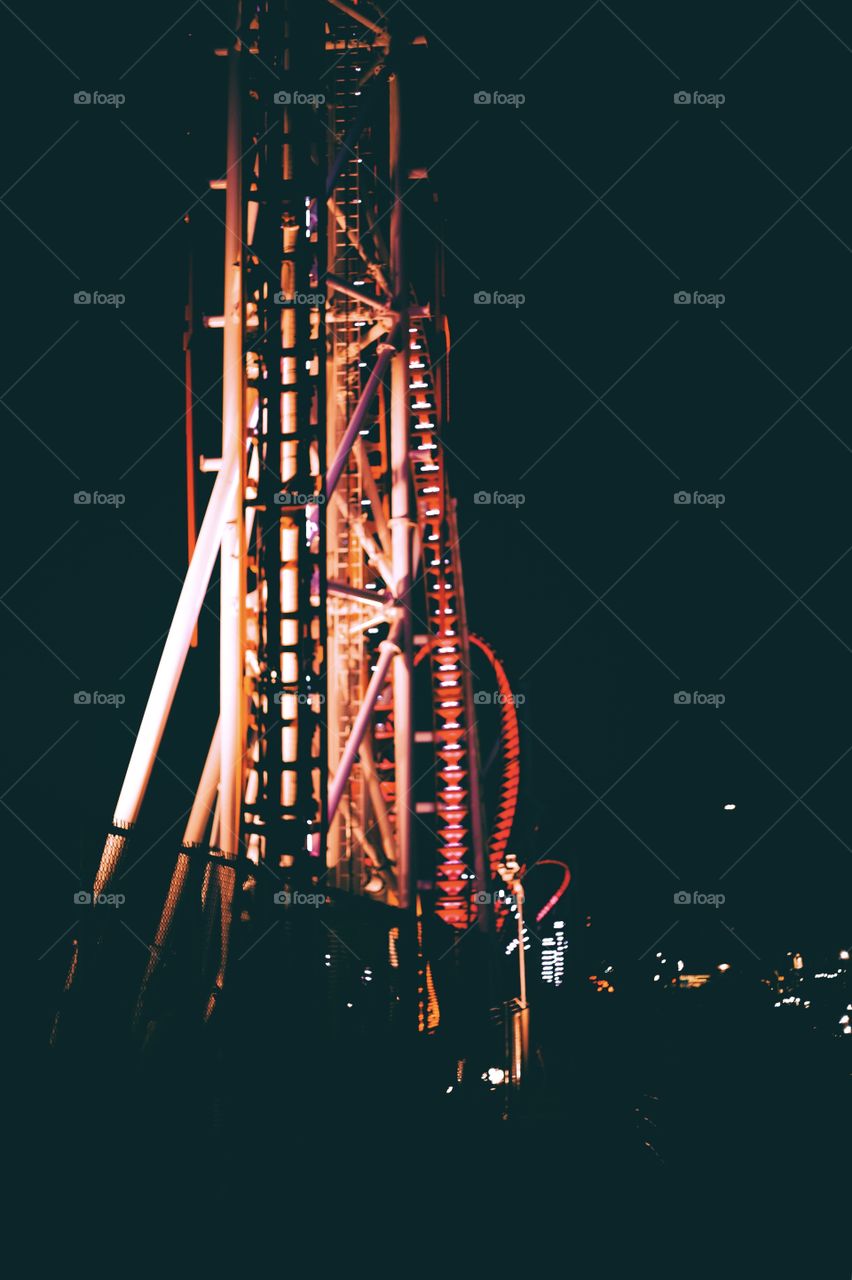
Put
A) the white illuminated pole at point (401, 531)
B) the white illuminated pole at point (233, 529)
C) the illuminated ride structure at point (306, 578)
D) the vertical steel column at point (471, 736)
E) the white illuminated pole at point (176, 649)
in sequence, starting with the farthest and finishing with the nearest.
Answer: the vertical steel column at point (471, 736) < the white illuminated pole at point (401, 531) < the white illuminated pole at point (176, 649) < the white illuminated pole at point (233, 529) < the illuminated ride structure at point (306, 578)

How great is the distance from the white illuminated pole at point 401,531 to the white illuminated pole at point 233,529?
2.71 m

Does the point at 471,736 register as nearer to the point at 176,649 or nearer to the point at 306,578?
the point at 176,649

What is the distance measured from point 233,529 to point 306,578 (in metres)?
0.80

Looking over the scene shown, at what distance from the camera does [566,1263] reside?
23.2ft

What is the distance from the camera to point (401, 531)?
12664 mm

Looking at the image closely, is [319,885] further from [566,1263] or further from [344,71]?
[344,71]

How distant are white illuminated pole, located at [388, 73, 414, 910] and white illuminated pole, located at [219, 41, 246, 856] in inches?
107

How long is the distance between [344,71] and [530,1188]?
9578 millimetres

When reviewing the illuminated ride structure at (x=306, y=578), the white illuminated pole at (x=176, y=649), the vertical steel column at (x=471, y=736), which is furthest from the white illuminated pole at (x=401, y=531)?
the white illuminated pole at (x=176, y=649)

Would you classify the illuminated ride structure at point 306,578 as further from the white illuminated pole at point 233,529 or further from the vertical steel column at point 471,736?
the vertical steel column at point 471,736

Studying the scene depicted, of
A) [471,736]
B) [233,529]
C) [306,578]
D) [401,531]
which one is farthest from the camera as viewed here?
[471,736]

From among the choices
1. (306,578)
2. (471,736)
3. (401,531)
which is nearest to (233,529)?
(306,578)

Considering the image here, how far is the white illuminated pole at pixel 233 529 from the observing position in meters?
9.59

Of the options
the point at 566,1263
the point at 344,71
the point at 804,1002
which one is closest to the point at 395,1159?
the point at 566,1263
